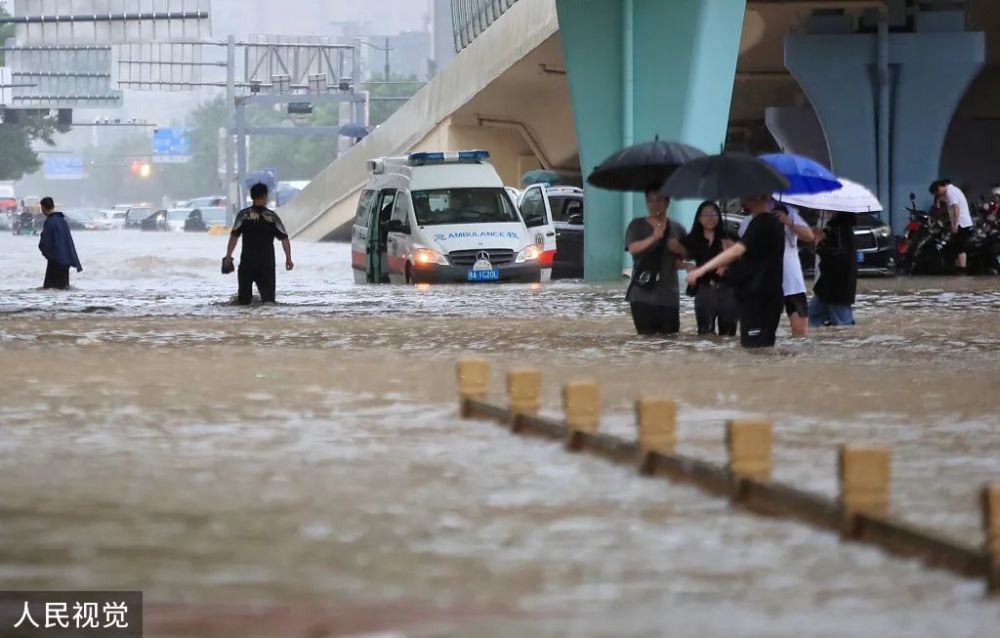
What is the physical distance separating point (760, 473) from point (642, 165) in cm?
1091

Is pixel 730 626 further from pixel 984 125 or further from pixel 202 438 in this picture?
pixel 984 125

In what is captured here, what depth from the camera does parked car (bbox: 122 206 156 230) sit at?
10894cm

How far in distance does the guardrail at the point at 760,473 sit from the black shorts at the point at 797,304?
7874 mm

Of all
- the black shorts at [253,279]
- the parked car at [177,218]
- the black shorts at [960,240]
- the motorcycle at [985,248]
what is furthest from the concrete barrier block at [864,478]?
the parked car at [177,218]

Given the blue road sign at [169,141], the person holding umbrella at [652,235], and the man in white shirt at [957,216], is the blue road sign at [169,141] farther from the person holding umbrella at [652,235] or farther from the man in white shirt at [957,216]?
the person holding umbrella at [652,235]

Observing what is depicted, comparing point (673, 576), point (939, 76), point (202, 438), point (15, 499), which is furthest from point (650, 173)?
point (939, 76)

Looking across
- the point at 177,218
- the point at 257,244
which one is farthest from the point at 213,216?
the point at 257,244

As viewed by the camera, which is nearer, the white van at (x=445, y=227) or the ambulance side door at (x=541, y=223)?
the white van at (x=445, y=227)

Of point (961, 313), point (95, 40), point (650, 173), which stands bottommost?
point (961, 313)

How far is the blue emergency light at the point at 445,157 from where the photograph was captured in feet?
107

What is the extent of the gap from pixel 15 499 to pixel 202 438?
2.42 meters

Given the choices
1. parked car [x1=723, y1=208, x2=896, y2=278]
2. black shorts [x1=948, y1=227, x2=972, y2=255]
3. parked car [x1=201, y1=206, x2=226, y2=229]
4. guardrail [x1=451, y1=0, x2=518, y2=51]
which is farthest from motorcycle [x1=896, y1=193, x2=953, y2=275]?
parked car [x1=201, y1=206, x2=226, y2=229]

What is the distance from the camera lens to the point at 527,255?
3142 centimetres

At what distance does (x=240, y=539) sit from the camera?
26.7 ft
